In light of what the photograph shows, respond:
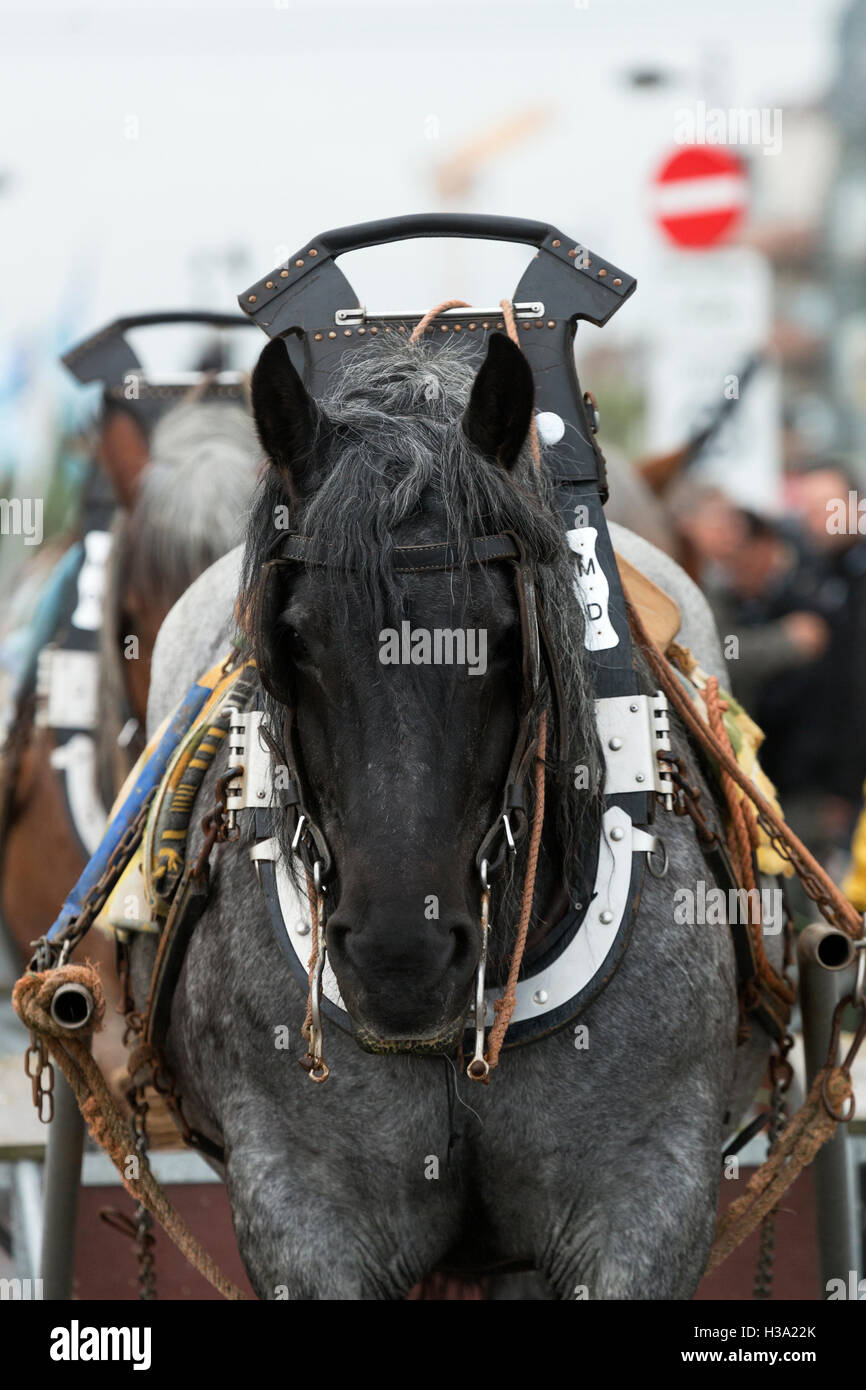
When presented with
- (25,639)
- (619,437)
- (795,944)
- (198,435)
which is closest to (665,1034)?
(795,944)

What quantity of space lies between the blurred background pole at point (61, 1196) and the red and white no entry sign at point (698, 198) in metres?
9.31

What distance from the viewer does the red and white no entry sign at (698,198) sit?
39.1 feet

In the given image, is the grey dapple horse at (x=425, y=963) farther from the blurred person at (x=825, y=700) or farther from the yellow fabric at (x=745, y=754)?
the blurred person at (x=825, y=700)

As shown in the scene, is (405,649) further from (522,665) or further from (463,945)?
(463,945)

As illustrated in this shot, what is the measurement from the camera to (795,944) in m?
3.51

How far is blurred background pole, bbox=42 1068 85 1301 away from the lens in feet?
12.2

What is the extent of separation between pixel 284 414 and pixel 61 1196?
207cm

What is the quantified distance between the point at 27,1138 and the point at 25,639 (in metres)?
1.99

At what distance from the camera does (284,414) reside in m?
2.53

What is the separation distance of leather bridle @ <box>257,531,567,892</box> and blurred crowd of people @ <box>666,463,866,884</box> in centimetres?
498

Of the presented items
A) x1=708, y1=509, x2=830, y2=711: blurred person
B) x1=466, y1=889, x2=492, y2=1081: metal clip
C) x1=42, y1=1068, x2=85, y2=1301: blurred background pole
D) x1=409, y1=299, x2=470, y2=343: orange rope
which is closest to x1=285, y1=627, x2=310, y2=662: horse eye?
x1=466, y1=889, x2=492, y2=1081: metal clip
